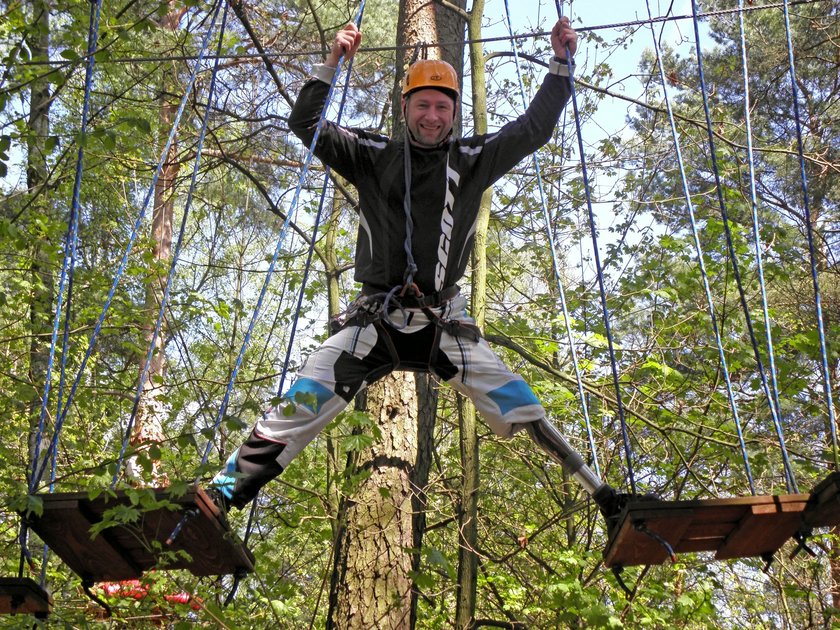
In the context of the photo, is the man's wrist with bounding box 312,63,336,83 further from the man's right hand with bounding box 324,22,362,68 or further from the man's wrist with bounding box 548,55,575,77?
the man's wrist with bounding box 548,55,575,77

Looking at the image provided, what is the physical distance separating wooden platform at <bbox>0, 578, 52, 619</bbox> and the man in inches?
26.8

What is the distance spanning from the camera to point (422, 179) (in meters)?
3.67

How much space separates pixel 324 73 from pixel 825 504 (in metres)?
2.38

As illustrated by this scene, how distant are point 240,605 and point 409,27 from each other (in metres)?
3.87

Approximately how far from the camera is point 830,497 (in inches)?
120

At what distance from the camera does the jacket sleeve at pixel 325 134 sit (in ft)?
11.8

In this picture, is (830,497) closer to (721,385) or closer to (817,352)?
Result: (817,352)

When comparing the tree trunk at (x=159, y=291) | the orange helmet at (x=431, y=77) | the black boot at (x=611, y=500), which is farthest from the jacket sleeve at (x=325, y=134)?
the black boot at (x=611, y=500)

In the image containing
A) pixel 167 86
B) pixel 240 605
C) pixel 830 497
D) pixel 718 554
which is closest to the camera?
pixel 830 497

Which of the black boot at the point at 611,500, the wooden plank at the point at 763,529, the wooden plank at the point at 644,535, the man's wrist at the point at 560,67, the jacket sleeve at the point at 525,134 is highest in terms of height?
the man's wrist at the point at 560,67

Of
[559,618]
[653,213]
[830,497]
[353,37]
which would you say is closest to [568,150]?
[653,213]

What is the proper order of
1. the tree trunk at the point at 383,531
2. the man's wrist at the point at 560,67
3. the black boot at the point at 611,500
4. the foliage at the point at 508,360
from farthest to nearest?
the foliage at the point at 508,360 → the tree trunk at the point at 383,531 → the man's wrist at the point at 560,67 → the black boot at the point at 611,500

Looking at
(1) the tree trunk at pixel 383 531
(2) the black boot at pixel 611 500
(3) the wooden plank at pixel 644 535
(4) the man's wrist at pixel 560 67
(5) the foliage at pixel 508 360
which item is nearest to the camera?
(3) the wooden plank at pixel 644 535

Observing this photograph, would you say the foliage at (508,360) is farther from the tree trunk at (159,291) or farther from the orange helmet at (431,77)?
the orange helmet at (431,77)
